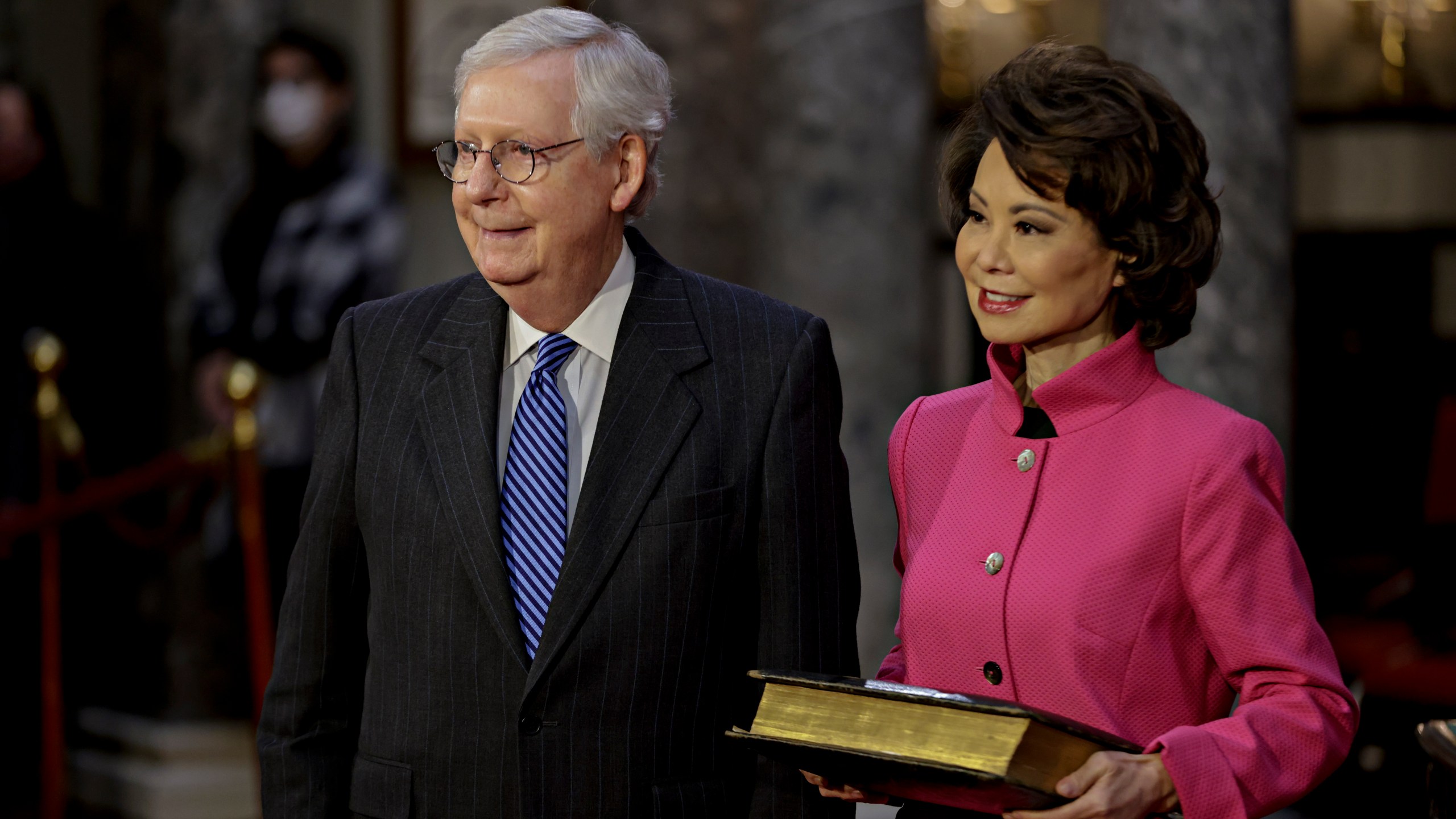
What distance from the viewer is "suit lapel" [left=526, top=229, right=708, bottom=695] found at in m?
1.94

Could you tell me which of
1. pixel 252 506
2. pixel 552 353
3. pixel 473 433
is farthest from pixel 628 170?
pixel 252 506

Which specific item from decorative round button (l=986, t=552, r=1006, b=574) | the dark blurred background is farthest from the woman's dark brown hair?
the dark blurred background

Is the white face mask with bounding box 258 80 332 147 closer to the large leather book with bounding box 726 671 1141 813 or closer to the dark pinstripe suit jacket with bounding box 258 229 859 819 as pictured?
the dark pinstripe suit jacket with bounding box 258 229 859 819

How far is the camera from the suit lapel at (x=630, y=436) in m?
1.94

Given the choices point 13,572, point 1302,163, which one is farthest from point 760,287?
point 1302,163

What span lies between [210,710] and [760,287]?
2.37 metres

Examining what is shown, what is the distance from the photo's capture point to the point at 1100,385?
5.94 feet

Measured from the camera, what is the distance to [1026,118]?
178cm

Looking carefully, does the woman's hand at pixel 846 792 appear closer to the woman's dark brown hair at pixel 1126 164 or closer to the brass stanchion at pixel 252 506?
the woman's dark brown hair at pixel 1126 164

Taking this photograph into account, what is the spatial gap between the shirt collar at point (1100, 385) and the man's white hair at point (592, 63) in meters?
0.61

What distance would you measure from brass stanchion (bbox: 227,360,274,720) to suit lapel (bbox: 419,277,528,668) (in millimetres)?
2893

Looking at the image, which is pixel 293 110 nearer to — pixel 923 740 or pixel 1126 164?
pixel 1126 164

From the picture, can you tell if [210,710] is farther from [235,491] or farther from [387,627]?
[387,627]

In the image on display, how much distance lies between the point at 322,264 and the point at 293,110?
54cm
